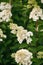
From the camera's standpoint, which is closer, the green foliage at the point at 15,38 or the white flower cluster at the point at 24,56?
the white flower cluster at the point at 24,56

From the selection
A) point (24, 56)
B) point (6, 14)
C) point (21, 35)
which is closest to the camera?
point (24, 56)

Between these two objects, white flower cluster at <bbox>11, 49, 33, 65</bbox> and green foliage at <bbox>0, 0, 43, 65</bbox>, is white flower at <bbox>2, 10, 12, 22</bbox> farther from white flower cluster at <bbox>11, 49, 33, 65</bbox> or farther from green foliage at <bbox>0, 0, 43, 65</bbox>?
white flower cluster at <bbox>11, 49, 33, 65</bbox>

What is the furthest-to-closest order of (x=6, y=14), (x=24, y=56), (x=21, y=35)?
(x=6, y=14)
(x=21, y=35)
(x=24, y=56)

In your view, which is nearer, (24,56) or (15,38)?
(24,56)

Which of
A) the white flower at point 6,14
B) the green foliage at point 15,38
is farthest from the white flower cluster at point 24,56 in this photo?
the white flower at point 6,14

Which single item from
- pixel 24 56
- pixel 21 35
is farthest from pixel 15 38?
pixel 24 56

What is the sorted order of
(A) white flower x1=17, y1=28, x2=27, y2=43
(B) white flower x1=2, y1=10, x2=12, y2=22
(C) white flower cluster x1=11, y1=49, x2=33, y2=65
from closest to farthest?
(C) white flower cluster x1=11, y1=49, x2=33, y2=65 → (A) white flower x1=17, y1=28, x2=27, y2=43 → (B) white flower x1=2, y1=10, x2=12, y2=22

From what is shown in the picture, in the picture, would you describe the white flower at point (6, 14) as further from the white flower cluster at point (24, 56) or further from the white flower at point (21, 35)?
the white flower cluster at point (24, 56)

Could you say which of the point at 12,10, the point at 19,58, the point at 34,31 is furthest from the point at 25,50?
the point at 12,10

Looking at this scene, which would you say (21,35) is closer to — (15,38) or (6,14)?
(15,38)

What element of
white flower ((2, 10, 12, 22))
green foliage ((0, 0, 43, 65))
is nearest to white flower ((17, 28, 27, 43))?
green foliage ((0, 0, 43, 65))

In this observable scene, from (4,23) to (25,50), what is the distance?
654 mm

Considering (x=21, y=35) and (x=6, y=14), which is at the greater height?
(x=6, y=14)

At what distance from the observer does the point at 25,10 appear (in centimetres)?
353
